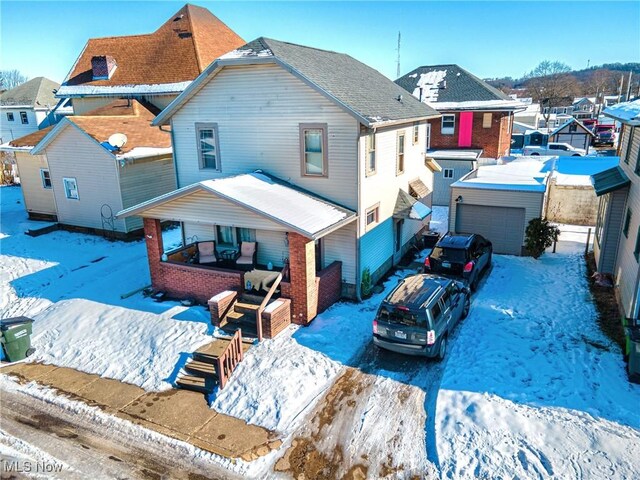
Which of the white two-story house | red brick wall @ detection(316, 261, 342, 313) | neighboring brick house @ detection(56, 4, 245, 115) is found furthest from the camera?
neighboring brick house @ detection(56, 4, 245, 115)

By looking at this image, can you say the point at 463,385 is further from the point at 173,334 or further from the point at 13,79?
the point at 13,79

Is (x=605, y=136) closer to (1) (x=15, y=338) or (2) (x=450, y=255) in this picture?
(2) (x=450, y=255)

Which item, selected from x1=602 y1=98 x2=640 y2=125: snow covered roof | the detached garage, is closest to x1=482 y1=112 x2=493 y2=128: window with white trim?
the detached garage

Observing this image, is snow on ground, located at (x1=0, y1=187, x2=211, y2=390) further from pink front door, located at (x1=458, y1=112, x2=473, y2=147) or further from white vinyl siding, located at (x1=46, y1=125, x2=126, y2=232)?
pink front door, located at (x1=458, y1=112, x2=473, y2=147)

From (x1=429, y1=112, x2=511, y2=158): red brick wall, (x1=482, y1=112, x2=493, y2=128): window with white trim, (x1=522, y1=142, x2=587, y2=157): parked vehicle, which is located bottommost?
(x1=522, y1=142, x2=587, y2=157): parked vehicle

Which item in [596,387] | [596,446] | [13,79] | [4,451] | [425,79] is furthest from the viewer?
[13,79]

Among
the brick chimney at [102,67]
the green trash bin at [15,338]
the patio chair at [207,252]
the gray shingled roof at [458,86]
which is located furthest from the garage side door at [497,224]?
the brick chimney at [102,67]

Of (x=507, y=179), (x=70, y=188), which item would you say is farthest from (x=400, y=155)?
(x=70, y=188)

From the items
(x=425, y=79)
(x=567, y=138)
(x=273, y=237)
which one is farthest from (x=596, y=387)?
(x=567, y=138)
